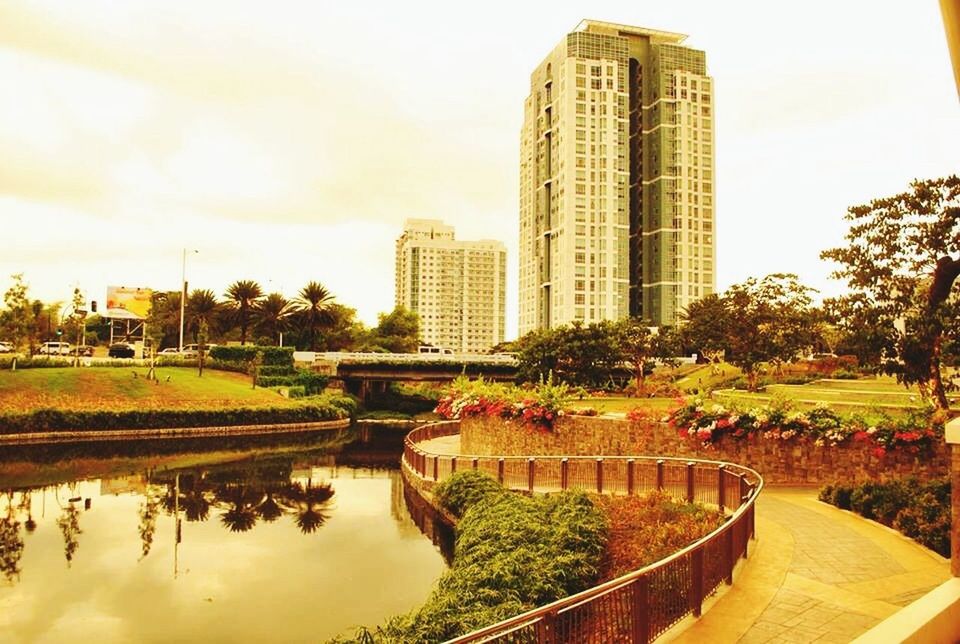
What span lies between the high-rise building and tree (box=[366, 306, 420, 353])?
1241 inches

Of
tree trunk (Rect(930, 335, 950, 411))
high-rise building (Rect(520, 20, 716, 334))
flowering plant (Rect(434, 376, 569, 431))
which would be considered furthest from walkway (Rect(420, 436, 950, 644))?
high-rise building (Rect(520, 20, 716, 334))

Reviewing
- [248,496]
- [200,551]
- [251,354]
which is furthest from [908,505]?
[251,354]

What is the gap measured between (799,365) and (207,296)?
67786 mm

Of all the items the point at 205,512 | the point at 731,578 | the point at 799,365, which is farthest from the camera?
the point at 799,365

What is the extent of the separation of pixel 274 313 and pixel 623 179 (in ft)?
288

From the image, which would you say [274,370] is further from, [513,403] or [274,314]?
[513,403]

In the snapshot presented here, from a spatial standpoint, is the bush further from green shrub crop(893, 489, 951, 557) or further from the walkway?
green shrub crop(893, 489, 951, 557)

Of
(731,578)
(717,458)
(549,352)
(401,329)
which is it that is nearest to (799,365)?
(549,352)

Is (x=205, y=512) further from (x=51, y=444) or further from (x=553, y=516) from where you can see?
(x=51, y=444)

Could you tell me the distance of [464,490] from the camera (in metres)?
22.4

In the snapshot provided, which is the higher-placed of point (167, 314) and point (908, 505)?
point (167, 314)

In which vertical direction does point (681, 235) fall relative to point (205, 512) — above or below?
above

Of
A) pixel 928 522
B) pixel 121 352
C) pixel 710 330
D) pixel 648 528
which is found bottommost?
pixel 648 528

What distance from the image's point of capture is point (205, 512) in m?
27.0
